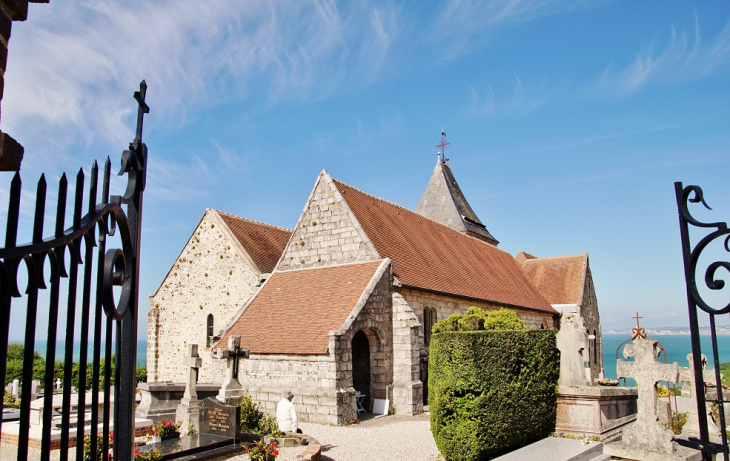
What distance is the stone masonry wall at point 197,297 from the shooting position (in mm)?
21906

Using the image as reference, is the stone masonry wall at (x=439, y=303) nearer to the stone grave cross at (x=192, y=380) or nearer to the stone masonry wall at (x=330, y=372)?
the stone masonry wall at (x=330, y=372)

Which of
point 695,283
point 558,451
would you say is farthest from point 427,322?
point 695,283

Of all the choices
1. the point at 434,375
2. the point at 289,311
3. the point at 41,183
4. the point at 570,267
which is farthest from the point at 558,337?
the point at 570,267

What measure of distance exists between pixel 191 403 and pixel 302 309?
516 cm

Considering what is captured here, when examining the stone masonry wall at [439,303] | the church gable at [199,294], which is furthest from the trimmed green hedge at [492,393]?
the church gable at [199,294]

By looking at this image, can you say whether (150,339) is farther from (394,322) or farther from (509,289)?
(509,289)

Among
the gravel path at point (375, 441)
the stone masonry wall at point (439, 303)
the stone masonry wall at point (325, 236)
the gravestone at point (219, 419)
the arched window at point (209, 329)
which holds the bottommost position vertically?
the gravel path at point (375, 441)

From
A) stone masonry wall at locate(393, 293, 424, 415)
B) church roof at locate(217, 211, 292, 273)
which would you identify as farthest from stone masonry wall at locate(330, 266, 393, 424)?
church roof at locate(217, 211, 292, 273)

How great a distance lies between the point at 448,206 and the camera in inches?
1405

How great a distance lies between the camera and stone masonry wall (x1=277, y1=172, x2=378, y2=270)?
61.8ft

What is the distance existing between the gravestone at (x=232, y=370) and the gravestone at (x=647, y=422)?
8.33 m

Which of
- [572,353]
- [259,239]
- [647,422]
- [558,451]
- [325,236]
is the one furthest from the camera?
[259,239]

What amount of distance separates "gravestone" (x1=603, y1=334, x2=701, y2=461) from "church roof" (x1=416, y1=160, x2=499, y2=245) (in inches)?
1041

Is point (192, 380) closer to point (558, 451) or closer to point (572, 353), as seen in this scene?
point (558, 451)
